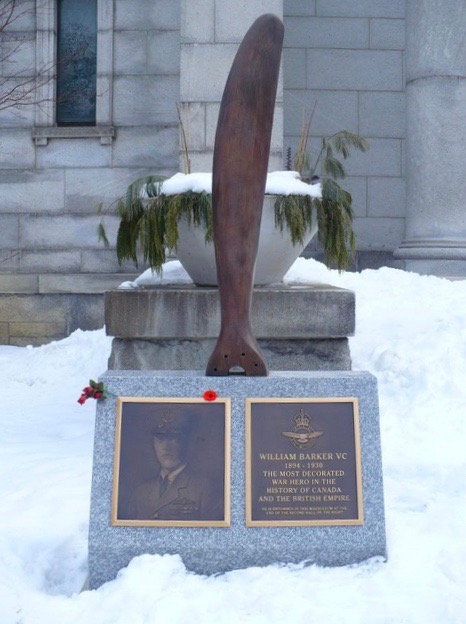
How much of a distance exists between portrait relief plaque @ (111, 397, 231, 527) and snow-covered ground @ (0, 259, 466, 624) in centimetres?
20

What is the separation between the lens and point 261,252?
5.73m

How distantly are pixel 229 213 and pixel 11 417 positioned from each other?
3694mm

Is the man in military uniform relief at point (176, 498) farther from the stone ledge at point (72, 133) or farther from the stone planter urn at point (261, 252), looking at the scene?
the stone ledge at point (72, 133)

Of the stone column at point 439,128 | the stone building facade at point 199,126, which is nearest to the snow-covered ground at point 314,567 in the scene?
the stone column at point 439,128

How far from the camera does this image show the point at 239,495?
337 centimetres

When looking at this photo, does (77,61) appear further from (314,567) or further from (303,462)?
(314,567)

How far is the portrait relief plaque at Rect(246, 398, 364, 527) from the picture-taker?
336 centimetres

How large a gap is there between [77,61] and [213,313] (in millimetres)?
6119

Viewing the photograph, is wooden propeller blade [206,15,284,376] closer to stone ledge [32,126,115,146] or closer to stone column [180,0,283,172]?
stone column [180,0,283,172]

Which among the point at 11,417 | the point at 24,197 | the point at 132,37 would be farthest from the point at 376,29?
the point at 11,417

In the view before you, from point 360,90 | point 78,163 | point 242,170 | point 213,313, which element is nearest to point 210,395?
point 242,170

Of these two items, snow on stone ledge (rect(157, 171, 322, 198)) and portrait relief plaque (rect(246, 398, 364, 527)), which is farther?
snow on stone ledge (rect(157, 171, 322, 198))

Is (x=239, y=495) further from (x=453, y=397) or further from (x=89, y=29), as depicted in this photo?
(x=89, y=29)

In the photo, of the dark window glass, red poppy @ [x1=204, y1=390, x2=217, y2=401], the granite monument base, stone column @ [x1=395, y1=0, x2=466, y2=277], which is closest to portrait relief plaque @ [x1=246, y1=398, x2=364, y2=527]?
the granite monument base
